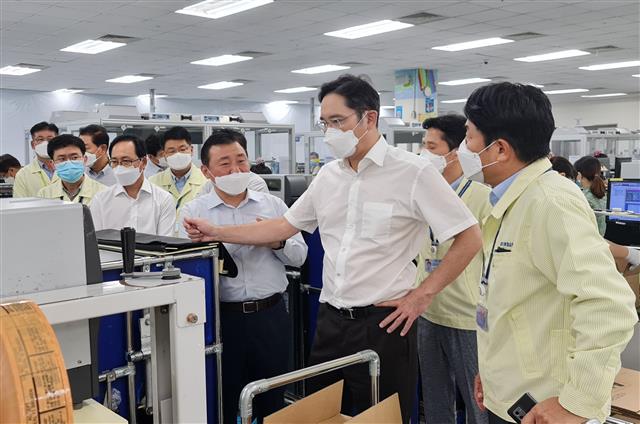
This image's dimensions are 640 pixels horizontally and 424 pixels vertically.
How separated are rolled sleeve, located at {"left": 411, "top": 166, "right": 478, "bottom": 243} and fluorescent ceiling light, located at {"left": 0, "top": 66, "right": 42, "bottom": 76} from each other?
450 inches

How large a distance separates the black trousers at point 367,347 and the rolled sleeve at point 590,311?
30.1 inches

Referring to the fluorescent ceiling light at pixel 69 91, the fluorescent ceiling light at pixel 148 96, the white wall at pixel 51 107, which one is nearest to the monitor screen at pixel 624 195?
the white wall at pixel 51 107

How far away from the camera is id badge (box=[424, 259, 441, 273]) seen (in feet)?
8.14

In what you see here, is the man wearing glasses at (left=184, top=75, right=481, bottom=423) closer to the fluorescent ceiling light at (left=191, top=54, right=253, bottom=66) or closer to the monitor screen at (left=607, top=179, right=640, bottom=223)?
the monitor screen at (left=607, top=179, right=640, bottom=223)

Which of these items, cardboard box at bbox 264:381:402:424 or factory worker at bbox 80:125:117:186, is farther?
factory worker at bbox 80:125:117:186

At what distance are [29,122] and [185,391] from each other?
1581cm

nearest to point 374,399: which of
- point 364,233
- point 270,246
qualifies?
point 364,233

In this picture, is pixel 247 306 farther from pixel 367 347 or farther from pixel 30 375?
pixel 30 375

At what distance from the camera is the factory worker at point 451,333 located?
2354 millimetres

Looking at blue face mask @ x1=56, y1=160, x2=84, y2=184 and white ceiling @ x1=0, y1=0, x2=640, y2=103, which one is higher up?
white ceiling @ x1=0, y1=0, x2=640, y2=103

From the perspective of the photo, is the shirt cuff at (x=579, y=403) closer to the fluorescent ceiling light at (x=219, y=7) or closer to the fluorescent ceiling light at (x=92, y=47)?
the fluorescent ceiling light at (x=219, y=7)

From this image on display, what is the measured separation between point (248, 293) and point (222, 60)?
9255mm

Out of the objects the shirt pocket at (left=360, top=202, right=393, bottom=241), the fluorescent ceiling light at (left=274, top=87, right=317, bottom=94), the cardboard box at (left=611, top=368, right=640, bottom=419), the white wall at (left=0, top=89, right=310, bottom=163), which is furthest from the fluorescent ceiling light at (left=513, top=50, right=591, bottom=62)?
the shirt pocket at (left=360, top=202, right=393, bottom=241)

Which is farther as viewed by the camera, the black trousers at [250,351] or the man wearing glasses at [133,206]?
the man wearing glasses at [133,206]
